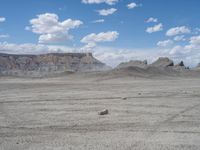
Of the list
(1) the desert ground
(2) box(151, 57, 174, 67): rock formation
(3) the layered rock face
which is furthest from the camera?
(3) the layered rock face

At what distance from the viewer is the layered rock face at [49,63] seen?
120m

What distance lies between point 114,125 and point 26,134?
3.36 metres

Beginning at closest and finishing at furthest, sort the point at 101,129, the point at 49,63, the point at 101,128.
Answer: the point at 101,129
the point at 101,128
the point at 49,63

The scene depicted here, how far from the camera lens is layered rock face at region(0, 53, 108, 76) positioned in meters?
120

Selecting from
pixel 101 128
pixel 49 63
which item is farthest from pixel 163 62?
pixel 101 128

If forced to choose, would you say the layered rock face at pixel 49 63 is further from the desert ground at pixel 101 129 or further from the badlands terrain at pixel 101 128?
the desert ground at pixel 101 129

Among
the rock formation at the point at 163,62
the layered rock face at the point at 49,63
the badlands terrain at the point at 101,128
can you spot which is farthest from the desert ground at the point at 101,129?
the layered rock face at the point at 49,63

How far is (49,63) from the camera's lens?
127000mm

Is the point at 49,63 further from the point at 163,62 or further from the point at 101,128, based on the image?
the point at 101,128

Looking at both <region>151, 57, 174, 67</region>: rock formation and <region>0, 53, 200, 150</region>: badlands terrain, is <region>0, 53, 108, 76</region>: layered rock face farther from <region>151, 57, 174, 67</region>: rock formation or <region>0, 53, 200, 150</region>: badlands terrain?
<region>0, 53, 200, 150</region>: badlands terrain

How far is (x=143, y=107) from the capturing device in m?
18.0

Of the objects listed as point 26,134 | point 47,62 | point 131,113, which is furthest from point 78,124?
point 47,62

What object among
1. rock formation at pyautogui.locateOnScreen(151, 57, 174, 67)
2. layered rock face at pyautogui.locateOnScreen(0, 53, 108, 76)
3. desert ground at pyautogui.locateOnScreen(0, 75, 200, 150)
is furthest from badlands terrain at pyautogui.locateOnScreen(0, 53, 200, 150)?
layered rock face at pyautogui.locateOnScreen(0, 53, 108, 76)

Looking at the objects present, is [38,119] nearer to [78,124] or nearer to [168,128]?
[78,124]
